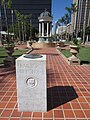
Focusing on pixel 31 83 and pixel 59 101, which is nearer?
pixel 31 83

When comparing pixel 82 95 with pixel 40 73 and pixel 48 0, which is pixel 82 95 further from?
pixel 48 0

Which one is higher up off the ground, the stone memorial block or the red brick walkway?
the stone memorial block

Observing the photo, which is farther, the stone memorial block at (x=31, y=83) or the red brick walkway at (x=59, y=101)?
the red brick walkway at (x=59, y=101)

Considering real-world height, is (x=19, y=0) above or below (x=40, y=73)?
above

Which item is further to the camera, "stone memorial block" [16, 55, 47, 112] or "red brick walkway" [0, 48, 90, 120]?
"red brick walkway" [0, 48, 90, 120]

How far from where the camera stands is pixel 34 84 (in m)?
3.41

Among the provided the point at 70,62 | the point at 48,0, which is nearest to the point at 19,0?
the point at 48,0

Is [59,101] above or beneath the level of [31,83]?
beneath

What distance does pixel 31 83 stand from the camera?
3396 mm

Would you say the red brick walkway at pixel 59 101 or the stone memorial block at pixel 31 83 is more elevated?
the stone memorial block at pixel 31 83

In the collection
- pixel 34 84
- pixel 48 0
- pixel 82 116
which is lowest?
pixel 82 116

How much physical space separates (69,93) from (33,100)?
1550mm

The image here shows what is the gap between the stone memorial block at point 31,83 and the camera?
3.26 m

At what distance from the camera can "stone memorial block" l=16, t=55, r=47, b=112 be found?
326 cm
